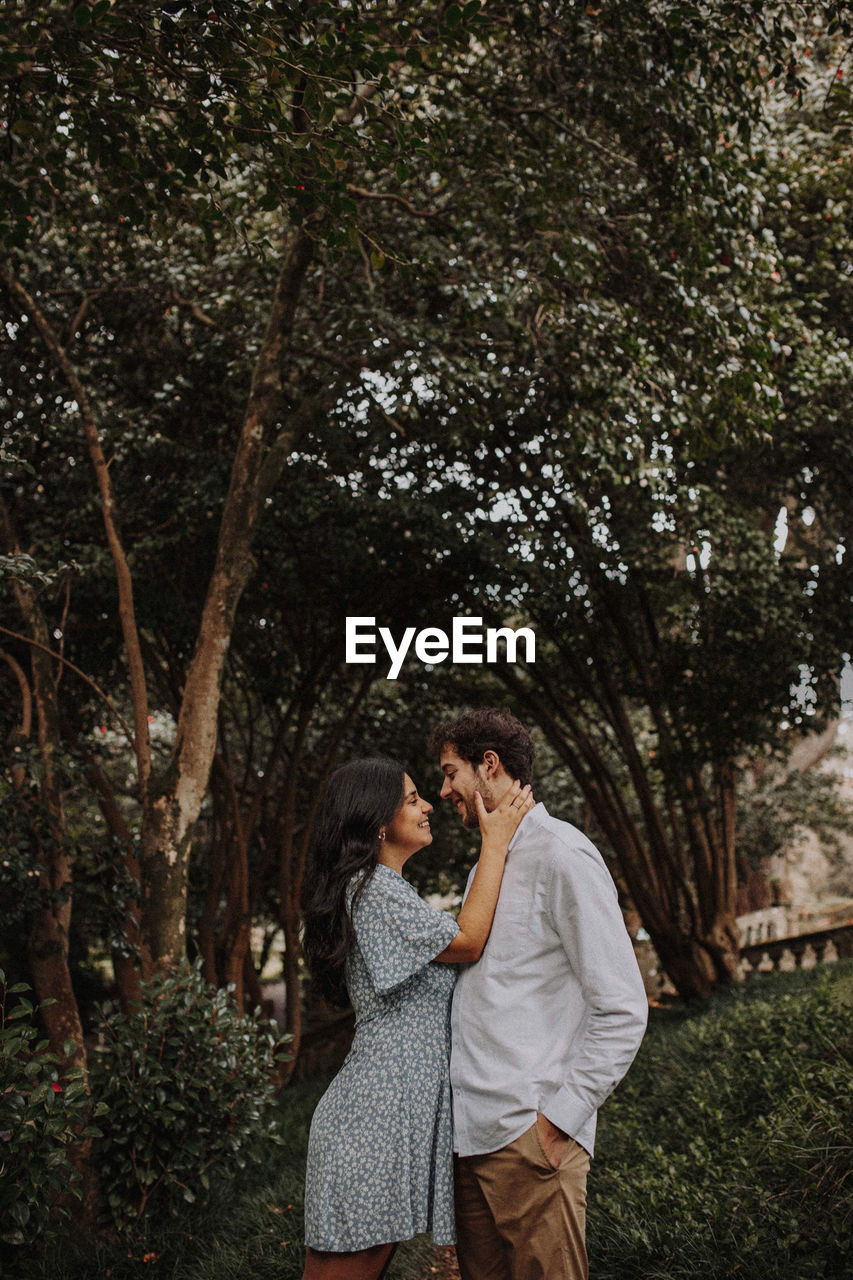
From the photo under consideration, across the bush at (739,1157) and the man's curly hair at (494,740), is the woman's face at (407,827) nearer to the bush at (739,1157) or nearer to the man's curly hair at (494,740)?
the man's curly hair at (494,740)

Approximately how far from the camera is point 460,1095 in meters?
2.51

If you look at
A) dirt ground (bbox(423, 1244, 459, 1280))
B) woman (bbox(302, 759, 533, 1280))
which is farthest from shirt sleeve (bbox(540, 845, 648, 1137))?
dirt ground (bbox(423, 1244, 459, 1280))

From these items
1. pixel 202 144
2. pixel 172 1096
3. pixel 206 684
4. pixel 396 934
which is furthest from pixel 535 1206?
pixel 202 144

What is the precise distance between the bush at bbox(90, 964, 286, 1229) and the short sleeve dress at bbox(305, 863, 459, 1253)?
8.38 ft

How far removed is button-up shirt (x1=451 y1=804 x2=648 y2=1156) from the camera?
2377mm

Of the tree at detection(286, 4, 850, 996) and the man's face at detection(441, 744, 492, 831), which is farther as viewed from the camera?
the tree at detection(286, 4, 850, 996)

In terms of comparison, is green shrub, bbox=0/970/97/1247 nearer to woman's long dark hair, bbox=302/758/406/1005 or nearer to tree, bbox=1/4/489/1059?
woman's long dark hair, bbox=302/758/406/1005

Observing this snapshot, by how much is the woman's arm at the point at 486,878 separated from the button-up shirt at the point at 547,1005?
0.04m

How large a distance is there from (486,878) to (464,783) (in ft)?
1.07

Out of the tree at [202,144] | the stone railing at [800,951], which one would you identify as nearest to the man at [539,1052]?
the tree at [202,144]

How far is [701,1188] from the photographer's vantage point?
4602mm

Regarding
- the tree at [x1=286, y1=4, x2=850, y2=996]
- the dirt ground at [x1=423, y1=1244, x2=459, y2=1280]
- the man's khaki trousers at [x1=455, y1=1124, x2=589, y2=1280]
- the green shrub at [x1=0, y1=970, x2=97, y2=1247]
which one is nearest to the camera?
the man's khaki trousers at [x1=455, y1=1124, x2=589, y2=1280]

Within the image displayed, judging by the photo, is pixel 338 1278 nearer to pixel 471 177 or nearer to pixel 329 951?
pixel 329 951

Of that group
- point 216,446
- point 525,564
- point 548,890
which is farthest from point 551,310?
point 548,890
